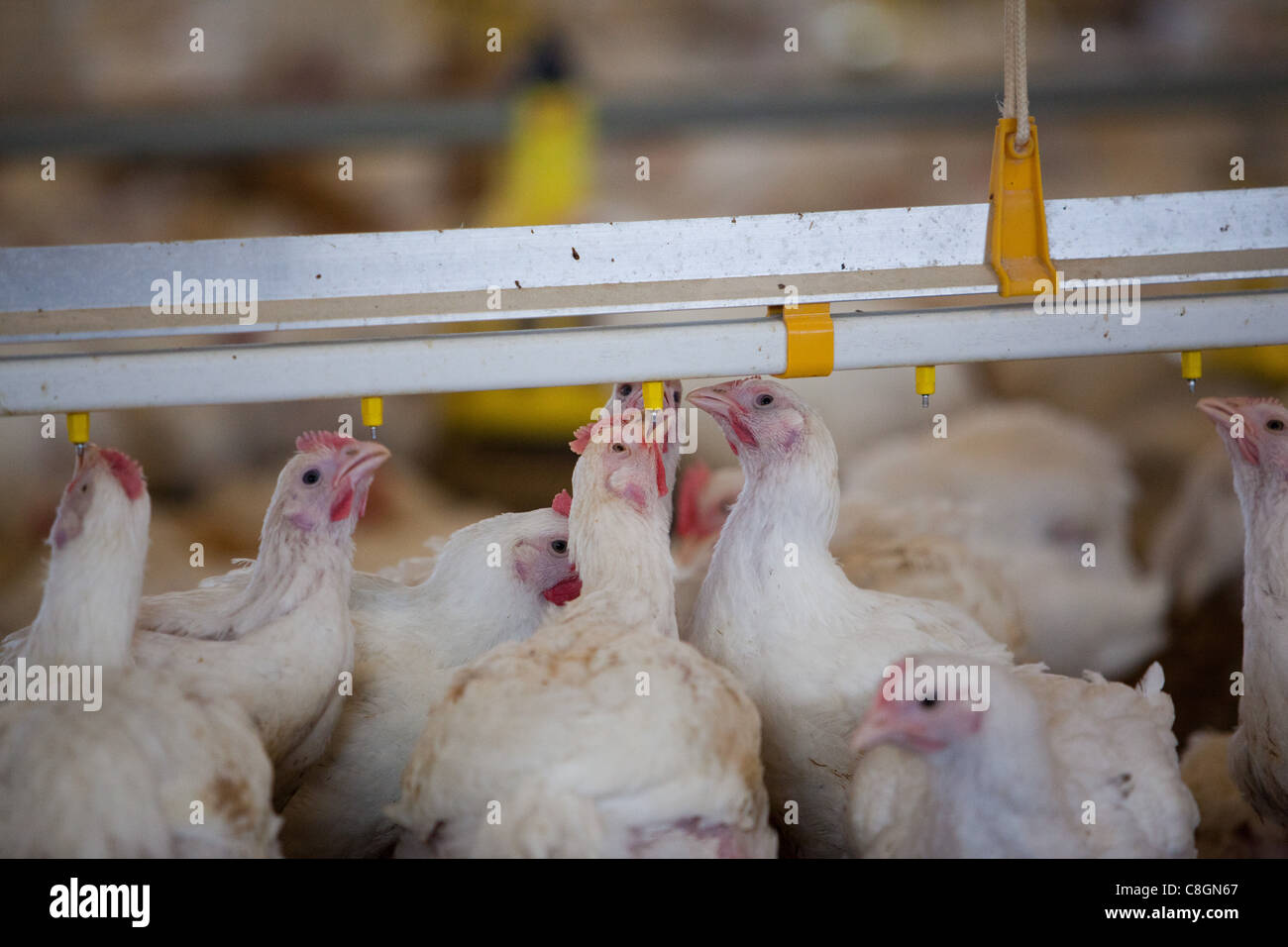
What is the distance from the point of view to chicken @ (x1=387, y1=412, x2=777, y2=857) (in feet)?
4.76

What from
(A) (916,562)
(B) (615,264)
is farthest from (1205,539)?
(B) (615,264)

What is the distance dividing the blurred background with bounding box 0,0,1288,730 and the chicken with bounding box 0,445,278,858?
2.26m

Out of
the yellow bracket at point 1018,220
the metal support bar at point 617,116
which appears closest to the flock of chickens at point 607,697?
the yellow bracket at point 1018,220

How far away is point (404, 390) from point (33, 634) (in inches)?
24.0

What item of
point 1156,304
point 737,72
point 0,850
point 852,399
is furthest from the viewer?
point 737,72

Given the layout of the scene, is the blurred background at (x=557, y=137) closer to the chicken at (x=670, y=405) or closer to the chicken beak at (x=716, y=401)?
the chicken at (x=670, y=405)

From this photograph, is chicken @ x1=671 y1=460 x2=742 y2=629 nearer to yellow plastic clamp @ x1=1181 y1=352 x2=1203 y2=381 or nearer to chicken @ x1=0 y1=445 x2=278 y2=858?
yellow plastic clamp @ x1=1181 y1=352 x2=1203 y2=381

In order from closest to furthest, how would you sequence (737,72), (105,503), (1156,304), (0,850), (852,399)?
(0,850), (105,503), (1156,304), (852,399), (737,72)

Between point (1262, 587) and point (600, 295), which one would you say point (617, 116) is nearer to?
point (600, 295)

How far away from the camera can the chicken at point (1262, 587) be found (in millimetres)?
1866
